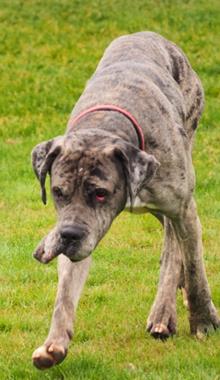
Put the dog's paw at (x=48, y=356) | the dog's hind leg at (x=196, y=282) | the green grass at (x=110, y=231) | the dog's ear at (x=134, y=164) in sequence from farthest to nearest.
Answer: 1. the dog's hind leg at (x=196, y=282)
2. the green grass at (x=110, y=231)
3. the dog's paw at (x=48, y=356)
4. the dog's ear at (x=134, y=164)

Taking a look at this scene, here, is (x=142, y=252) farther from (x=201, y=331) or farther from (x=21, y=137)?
(x=21, y=137)

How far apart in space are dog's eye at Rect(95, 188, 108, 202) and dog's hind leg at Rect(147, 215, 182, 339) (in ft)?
4.29

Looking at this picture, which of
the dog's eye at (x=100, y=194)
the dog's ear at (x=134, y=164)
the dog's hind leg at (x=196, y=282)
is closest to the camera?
the dog's eye at (x=100, y=194)

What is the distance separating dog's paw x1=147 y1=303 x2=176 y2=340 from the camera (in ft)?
20.1

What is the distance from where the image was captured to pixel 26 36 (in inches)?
707

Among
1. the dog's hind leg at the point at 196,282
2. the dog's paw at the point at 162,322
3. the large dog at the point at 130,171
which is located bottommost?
the dog's paw at the point at 162,322

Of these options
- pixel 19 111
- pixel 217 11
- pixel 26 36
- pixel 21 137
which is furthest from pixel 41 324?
pixel 217 11

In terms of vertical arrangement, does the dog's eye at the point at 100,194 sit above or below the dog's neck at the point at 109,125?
below

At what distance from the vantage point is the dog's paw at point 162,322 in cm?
614

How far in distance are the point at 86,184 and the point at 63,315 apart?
0.91m

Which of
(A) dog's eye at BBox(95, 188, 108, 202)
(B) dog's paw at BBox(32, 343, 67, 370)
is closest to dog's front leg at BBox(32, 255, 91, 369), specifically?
(B) dog's paw at BBox(32, 343, 67, 370)

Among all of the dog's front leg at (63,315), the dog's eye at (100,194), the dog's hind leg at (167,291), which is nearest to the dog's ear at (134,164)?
the dog's eye at (100,194)

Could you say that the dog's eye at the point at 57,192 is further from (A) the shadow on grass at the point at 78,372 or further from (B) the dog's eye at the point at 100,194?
(A) the shadow on grass at the point at 78,372

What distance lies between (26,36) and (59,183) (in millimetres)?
13258
